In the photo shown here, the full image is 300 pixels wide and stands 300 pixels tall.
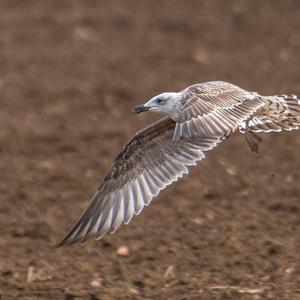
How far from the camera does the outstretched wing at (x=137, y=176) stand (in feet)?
21.5

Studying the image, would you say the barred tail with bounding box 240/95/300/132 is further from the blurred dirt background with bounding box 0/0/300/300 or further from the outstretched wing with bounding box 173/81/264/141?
the blurred dirt background with bounding box 0/0/300/300

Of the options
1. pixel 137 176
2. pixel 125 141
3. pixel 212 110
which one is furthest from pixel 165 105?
pixel 125 141

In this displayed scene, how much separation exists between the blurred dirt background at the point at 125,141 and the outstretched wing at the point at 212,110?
1158 millimetres

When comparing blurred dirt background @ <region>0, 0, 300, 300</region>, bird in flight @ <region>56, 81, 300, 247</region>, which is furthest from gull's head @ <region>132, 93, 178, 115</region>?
blurred dirt background @ <region>0, 0, 300, 300</region>

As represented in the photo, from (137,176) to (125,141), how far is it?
275 cm

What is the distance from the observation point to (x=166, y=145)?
668 cm

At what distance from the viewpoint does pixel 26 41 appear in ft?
40.6

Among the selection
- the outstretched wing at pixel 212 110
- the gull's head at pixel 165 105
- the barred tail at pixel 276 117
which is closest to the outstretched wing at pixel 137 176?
the gull's head at pixel 165 105

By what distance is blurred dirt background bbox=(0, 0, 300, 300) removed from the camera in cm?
685

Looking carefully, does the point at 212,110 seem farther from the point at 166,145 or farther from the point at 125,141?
the point at 125,141

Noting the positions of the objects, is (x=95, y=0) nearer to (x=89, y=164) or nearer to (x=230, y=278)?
(x=89, y=164)

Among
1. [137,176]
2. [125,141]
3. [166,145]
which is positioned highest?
[125,141]

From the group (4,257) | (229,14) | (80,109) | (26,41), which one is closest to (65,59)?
(26,41)

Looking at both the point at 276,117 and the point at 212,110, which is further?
the point at 276,117
